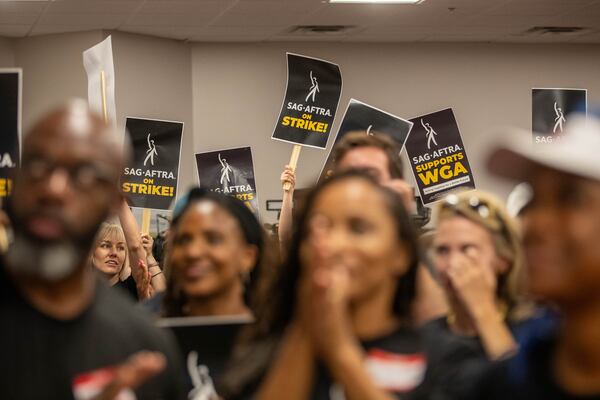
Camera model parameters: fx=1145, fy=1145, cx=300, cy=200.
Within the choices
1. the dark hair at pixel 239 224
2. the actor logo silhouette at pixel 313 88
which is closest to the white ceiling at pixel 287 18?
the actor logo silhouette at pixel 313 88

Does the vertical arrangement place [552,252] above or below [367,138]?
below

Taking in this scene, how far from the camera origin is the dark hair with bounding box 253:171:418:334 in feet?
7.23

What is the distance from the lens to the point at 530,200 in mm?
1760

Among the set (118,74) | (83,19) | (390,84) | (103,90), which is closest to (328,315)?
(103,90)

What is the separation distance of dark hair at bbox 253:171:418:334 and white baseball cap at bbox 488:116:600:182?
0.42m

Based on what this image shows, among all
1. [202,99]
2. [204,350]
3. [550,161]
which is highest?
[202,99]

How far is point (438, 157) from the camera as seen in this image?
620 centimetres

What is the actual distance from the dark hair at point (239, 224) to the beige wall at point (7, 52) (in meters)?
8.15

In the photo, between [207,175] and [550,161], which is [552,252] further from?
[207,175]

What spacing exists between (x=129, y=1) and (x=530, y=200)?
26.5ft

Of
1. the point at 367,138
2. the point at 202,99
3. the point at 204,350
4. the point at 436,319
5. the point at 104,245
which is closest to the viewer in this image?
the point at 204,350

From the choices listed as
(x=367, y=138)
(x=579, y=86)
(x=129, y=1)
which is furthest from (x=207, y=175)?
(x=579, y=86)

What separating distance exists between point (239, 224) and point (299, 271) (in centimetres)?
80

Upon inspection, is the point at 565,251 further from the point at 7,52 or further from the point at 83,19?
the point at 7,52
